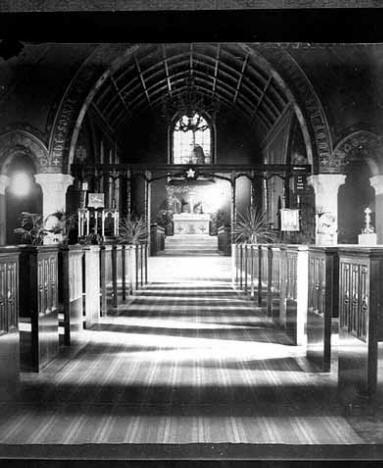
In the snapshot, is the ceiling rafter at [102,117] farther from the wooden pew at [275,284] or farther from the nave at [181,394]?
the nave at [181,394]

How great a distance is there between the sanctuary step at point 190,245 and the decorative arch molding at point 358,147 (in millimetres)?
6008

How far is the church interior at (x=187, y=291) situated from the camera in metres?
2.94

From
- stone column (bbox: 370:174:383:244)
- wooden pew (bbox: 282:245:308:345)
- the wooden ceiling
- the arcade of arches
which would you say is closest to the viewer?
the arcade of arches

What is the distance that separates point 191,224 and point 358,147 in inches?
380

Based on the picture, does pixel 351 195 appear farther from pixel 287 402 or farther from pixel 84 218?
pixel 287 402

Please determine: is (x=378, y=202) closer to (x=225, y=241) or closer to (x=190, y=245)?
(x=225, y=241)

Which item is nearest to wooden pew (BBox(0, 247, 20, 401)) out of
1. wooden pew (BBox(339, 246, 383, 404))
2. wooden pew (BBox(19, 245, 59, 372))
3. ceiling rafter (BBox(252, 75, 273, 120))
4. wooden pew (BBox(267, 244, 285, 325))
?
wooden pew (BBox(19, 245, 59, 372))

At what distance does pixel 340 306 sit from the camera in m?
4.18

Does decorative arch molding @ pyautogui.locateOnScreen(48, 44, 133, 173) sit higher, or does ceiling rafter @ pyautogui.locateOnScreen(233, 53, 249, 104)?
ceiling rafter @ pyautogui.locateOnScreen(233, 53, 249, 104)

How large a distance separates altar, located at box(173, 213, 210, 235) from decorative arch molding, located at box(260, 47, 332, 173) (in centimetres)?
881

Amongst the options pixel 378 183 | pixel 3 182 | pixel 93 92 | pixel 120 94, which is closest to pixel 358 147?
pixel 378 183

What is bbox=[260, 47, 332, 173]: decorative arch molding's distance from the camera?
1377 cm

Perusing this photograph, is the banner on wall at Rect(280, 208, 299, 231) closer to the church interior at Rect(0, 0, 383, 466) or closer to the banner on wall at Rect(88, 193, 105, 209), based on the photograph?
the church interior at Rect(0, 0, 383, 466)

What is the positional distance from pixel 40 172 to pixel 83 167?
1.15m
